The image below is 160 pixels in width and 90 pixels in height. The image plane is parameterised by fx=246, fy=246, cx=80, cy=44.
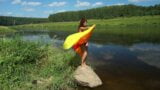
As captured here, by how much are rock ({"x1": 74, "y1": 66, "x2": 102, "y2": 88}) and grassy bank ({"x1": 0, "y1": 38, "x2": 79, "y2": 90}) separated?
15.0 inches

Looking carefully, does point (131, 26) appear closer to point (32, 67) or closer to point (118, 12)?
point (118, 12)

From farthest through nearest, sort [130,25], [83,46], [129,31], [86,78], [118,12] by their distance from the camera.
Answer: [118,12] → [130,25] → [129,31] → [83,46] → [86,78]

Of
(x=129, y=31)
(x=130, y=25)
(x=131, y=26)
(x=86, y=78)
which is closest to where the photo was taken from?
(x=86, y=78)

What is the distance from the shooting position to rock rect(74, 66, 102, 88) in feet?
40.1

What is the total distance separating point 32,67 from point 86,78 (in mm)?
3066

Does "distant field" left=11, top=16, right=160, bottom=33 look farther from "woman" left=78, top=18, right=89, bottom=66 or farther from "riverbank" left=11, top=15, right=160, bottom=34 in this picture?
"woman" left=78, top=18, right=89, bottom=66

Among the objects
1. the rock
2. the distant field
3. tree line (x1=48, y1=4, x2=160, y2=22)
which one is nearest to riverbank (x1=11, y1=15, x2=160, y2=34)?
the distant field

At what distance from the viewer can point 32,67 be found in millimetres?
13312

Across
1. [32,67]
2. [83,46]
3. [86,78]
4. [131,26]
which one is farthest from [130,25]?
[86,78]

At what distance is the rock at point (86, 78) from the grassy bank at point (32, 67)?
1.25 ft

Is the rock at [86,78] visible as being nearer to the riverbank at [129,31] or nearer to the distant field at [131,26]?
the riverbank at [129,31]

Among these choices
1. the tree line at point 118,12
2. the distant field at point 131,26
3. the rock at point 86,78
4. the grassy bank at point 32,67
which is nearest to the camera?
the grassy bank at point 32,67

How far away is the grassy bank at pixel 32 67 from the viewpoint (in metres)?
11.5

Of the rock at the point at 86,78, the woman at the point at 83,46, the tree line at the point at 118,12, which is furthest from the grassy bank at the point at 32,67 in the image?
the tree line at the point at 118,12
